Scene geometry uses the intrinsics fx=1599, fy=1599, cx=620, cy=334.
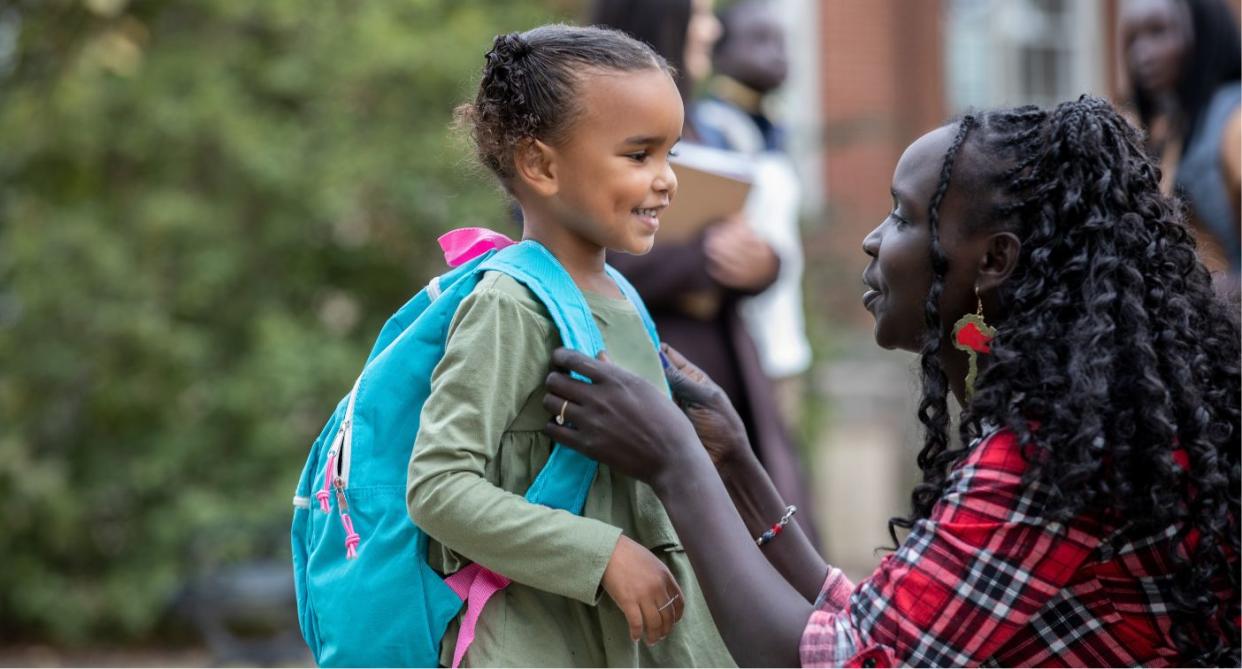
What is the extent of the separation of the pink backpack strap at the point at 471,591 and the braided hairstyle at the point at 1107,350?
2.03 ft

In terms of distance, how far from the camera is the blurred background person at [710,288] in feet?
14.4

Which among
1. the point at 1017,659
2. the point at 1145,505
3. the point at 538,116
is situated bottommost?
the point at 1017,659

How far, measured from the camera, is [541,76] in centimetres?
236

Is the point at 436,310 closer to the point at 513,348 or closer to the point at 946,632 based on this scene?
the point at 513,348

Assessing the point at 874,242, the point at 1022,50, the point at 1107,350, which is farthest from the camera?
the point at 1022,50

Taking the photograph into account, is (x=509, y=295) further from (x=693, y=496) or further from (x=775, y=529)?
(x=775, y=529)

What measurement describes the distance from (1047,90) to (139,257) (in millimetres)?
7673

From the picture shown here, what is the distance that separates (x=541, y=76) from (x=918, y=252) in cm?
61

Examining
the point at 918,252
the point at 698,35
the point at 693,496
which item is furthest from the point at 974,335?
the point at 698,35

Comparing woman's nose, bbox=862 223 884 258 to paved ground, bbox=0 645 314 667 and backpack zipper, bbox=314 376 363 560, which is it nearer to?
backpack zipper, bbox=314 376 363 560

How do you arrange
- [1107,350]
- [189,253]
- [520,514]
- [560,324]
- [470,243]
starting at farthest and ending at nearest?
[189,253], [470,243], [560,324], [520,514], [1107,350]

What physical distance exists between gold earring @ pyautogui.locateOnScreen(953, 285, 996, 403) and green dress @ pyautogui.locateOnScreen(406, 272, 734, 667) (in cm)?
50

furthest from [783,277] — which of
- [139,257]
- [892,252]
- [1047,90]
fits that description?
[1047,90]

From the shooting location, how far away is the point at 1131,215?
2152 mm
